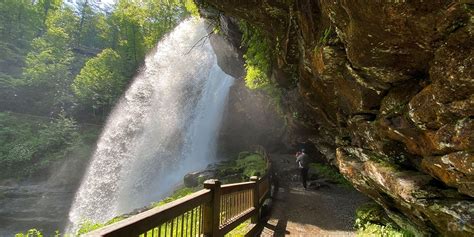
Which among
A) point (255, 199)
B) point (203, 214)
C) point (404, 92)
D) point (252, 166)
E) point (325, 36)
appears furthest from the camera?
point (252, 166)

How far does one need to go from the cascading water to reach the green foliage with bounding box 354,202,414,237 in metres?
16.2

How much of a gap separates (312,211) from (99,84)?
33.0 metres

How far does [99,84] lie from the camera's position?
36875 mm

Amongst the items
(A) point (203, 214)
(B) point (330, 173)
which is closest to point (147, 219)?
(A) point (203, 214)

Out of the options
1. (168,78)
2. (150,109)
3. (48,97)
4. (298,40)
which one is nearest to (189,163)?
(150,109)

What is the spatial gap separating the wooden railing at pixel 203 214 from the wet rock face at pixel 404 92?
9.32 ft

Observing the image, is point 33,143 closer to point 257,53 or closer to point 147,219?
point 257,53

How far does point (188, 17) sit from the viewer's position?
3922 cm

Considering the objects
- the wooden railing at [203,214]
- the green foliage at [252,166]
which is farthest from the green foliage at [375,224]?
the green foliage at [252,166]

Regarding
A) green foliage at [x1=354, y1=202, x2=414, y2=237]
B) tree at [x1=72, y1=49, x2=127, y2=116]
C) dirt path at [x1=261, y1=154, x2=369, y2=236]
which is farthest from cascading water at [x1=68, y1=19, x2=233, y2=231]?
green foliage at [x1=354, y1=202, x2=414, y2=237]

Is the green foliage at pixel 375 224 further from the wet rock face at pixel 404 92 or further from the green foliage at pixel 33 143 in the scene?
the green foliage at pixel 33 143

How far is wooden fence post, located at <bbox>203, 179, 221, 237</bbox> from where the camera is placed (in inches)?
179

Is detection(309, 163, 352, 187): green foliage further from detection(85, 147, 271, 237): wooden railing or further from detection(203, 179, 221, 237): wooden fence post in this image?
detection(203, 179, 221, 237): wooden fence post

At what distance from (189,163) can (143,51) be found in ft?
71.7
